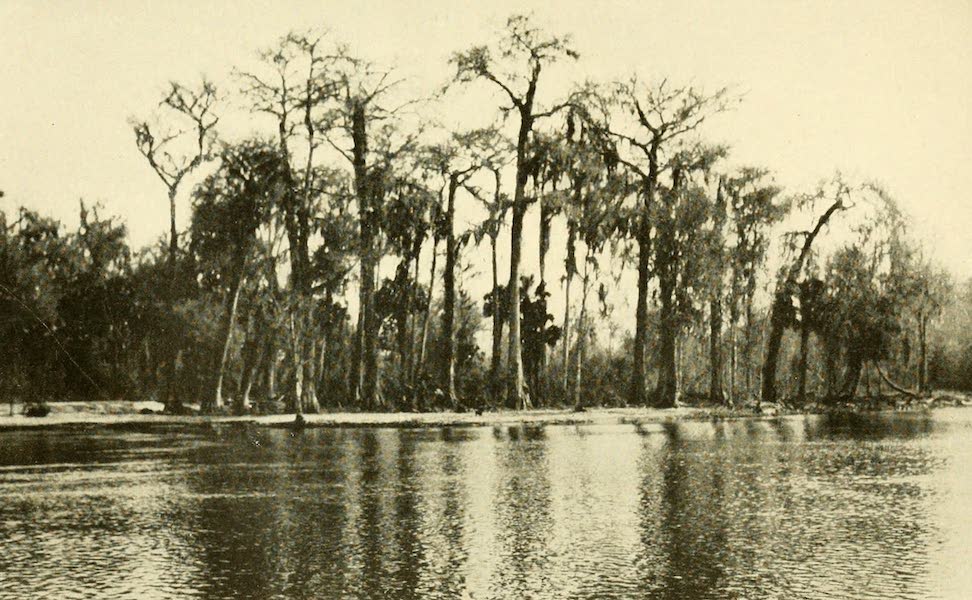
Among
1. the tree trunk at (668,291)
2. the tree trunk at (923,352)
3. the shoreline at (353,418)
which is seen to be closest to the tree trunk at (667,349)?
the tree trunk at (668,291)

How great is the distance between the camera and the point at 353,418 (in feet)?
130

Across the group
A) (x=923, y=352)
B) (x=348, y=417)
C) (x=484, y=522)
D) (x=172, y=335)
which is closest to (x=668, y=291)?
(x=923, y=352)

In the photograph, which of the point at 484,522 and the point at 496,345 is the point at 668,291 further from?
the point at 484,522

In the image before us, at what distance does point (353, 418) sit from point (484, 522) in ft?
83.2

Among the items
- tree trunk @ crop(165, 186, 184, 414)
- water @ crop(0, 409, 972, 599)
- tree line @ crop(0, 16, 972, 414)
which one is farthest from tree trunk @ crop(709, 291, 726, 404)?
water @ crop(0, 409, 972, 599)

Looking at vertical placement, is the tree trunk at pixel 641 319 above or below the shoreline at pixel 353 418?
above

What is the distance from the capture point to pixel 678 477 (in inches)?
806

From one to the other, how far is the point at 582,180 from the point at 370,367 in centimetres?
1247

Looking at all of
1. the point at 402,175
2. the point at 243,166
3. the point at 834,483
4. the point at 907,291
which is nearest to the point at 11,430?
the point at 243,166

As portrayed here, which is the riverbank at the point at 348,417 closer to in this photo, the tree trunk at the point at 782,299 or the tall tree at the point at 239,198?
the tall tree at the point at 239,198

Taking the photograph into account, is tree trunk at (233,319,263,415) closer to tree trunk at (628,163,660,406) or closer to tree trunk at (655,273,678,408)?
tree trunk at (628,163,660,406)

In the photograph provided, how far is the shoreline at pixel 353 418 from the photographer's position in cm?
3800

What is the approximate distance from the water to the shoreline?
1008 centimetres

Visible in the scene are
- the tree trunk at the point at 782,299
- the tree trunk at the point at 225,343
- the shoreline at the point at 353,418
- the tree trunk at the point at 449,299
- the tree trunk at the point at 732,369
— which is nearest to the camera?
the shoreline at the point at 353,418
